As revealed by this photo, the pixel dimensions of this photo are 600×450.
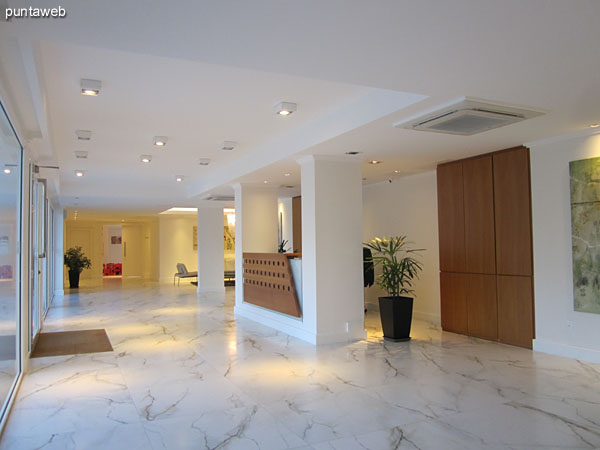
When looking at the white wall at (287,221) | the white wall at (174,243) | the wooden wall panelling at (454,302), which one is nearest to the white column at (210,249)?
the white wall at (287,221)

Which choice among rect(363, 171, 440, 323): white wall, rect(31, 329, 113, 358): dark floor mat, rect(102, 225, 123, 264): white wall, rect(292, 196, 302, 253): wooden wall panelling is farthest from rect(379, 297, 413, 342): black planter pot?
rect(102, 225, 123, 264): white wall

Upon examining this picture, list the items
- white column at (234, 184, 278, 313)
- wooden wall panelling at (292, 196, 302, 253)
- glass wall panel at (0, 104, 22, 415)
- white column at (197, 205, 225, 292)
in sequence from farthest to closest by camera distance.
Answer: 1. white column at (197, 205, 225, 292)
2. wooden wall panelling at (292, 196, 302, 253)
3. white column at (234, 184, 278, 313)
4. glass wall panel at (0, 104, 22, 415)

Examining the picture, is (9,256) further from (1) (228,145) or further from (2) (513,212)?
(2) (513,212)

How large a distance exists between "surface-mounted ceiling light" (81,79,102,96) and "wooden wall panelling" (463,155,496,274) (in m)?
4.87

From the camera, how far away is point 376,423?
12.2ft

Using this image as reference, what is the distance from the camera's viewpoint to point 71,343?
22.8 feet

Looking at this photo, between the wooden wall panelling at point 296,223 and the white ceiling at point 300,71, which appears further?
the wooden wall panelling at point 296,223

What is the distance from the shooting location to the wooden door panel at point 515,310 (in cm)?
618

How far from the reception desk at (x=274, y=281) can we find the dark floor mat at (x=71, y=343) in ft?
8.27

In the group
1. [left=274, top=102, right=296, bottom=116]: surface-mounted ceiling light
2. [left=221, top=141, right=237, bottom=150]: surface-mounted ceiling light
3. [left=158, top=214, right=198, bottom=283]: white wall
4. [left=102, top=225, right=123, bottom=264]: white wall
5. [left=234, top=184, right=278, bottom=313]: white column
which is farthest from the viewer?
[left=102, top=225, right=123, bottom=264]: white wall

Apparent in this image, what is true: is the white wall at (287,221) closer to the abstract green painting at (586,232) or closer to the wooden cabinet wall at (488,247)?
the wooden cabinet wall at (488,247)

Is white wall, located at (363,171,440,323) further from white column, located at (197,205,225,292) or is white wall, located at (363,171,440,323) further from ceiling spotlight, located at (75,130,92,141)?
white column, located at (197,205,225,292)

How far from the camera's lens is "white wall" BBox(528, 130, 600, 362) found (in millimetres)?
5594

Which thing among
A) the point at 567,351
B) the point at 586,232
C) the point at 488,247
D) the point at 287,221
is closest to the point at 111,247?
the point at 287,221
